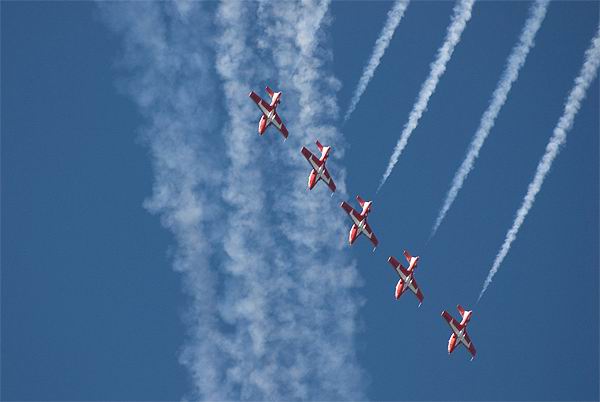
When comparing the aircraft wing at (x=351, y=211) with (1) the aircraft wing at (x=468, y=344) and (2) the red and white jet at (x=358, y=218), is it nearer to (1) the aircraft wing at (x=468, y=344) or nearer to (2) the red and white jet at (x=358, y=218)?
(2) the red and white jet at (x=358, y=218)

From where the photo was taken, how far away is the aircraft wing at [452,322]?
241ft

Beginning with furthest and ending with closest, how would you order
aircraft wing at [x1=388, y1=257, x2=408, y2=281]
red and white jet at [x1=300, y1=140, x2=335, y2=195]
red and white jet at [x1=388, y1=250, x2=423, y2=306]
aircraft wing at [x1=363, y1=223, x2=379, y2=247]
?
aircraft wing at [x1=388, y1=257, x2=408, y2=281]
aircraft wing at [x1=363, y1=223, x2=379, y2=247]
red and white jet at [x1=388, y1=250, x2=423, y2=306]
red and white jet at [x1=300, y1=140, x2=335, y2=195]

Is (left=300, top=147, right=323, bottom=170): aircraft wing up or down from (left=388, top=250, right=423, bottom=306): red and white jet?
up

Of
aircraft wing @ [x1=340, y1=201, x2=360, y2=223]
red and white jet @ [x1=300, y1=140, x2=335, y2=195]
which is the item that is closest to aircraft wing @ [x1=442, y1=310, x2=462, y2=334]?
aircraft wing @ [x1=340, y1=201, x2=360, y2=223]

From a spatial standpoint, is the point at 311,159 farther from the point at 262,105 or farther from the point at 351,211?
the point at 262,105

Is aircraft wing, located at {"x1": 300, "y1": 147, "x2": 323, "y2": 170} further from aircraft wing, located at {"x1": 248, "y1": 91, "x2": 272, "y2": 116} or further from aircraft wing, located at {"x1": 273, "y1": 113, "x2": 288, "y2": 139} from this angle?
aircraft wing, located at {"x1": 248, "y1": 91, "x2": 272, "y2": 116}

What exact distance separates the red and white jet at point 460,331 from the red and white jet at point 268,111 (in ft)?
57.2

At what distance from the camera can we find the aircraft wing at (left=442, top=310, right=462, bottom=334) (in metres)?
73.4

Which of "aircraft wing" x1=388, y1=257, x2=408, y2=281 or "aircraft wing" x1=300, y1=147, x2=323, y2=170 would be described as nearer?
"aircraft wing" x1=300, y1=147, x2=323, y2=170

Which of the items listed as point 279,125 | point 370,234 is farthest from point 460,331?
point 279,125

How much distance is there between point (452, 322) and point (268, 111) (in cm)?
1952

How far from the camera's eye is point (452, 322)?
2906 inches

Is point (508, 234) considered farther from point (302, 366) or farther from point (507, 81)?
point (302, 366)

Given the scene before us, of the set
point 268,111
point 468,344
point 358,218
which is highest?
point 268,111
